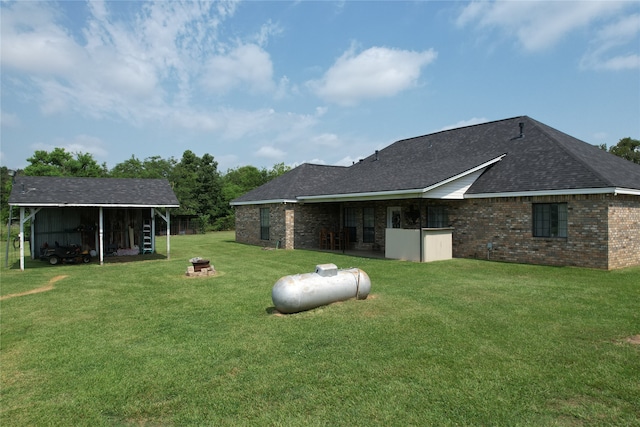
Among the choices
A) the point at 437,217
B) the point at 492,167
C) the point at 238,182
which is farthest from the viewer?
the point at 238,182

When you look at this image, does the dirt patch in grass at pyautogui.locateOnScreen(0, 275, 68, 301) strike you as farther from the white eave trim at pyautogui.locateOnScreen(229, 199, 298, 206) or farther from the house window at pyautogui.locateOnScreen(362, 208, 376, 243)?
the house window at pyautogui.locateOnScreen(362, 208, 376, 243)

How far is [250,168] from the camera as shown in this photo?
7181cm

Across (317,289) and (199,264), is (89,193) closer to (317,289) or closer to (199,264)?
(199,264)

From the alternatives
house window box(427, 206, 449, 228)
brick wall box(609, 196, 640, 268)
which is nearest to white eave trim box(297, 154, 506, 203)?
house window box(427, 206, 449, 228)

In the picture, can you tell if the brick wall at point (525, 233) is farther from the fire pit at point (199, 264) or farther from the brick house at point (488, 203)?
the fire pit at point (199, 264)

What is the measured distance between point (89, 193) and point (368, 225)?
1245 centimetres

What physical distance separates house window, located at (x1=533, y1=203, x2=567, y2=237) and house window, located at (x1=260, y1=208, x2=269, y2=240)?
1406cm

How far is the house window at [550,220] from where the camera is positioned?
13547 mm

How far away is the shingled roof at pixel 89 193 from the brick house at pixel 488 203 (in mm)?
6399

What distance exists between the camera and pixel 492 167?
1677 cm

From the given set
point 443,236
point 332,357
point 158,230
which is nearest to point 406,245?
point 443,236

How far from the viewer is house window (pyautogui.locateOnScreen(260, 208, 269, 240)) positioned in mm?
23547

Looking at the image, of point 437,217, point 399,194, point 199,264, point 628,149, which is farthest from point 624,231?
point 628,149

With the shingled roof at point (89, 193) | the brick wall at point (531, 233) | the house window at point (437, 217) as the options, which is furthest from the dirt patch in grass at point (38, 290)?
the house window at point (437, 217)
